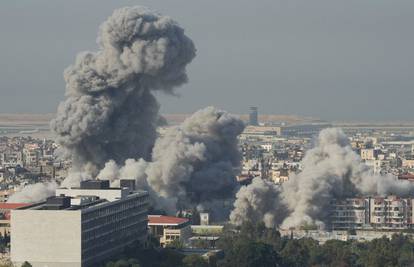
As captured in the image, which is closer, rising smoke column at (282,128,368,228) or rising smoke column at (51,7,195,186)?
rising smoke column at (282,128,368,228)

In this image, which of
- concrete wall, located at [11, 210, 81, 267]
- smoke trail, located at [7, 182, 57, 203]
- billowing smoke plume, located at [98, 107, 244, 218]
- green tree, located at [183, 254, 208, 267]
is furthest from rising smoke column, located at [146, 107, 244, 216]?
concrete wall, located at [11, 210, 81, 267]

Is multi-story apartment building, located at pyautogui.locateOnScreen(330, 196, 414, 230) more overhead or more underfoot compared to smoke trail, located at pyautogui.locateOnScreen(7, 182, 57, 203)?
more underfoot

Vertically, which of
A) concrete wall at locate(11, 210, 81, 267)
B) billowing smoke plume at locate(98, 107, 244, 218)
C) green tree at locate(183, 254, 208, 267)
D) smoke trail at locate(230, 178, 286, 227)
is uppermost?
billowing smoke plume at locate(98, 107, 244, 218)

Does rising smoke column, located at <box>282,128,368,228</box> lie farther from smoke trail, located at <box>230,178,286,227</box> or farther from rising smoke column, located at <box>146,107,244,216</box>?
rising smoke column, located at <box>146,107,244,216</box>

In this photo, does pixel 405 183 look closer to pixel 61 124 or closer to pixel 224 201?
pixel 224 201

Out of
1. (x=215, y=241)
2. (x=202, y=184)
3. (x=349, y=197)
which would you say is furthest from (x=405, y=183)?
(x=215, y=241)

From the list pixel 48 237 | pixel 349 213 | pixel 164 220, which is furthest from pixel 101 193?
pixel 349 213

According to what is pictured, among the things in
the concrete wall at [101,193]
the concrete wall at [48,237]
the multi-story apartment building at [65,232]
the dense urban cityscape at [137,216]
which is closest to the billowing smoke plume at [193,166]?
the dense urban cityscape at [137,216]

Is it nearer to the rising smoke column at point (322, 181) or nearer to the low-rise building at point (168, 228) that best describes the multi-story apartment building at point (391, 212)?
the rising smoke column at point (322, 181)
